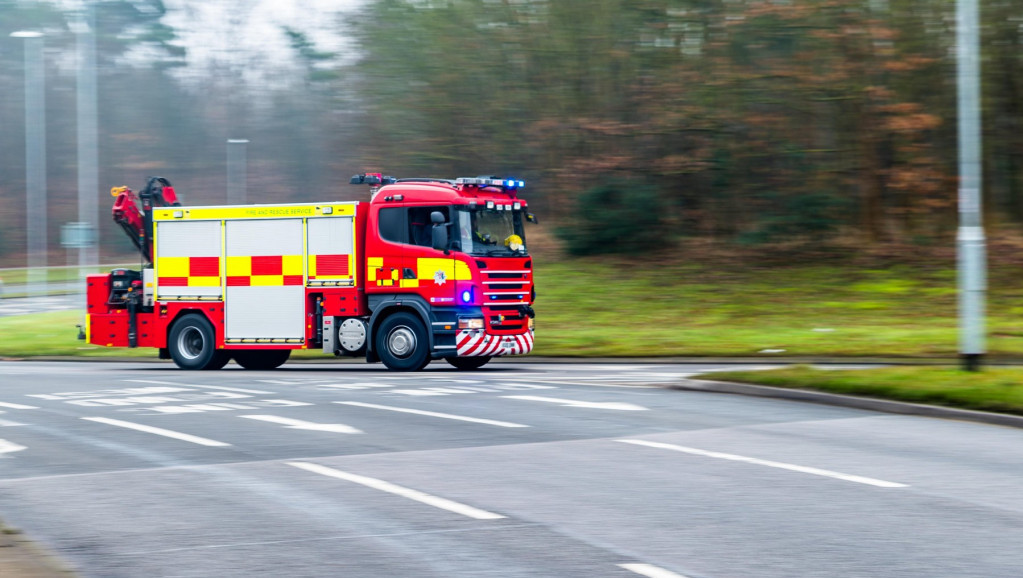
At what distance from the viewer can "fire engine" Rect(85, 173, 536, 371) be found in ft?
67.2

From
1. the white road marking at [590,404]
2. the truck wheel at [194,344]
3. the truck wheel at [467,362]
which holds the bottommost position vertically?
the white road marking at [590,404]

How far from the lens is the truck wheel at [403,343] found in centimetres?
2064

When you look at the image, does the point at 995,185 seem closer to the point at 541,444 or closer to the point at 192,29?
the point at 541,444

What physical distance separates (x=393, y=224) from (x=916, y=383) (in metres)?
9.22

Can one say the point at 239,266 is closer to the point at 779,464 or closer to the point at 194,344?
the point at 194,344

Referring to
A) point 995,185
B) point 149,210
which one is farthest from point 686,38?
point 149,210

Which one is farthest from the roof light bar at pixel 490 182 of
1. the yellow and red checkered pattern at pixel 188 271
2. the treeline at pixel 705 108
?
the treeline at pixel 705 108

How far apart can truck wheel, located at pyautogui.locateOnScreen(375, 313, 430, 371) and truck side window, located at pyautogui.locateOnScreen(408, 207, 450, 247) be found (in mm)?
1238

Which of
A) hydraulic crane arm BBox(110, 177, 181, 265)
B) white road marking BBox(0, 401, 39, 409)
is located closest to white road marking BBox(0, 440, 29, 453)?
white road marking BBox(0, 401, 39, 409)

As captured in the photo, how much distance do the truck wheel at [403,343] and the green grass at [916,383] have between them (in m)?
5.43

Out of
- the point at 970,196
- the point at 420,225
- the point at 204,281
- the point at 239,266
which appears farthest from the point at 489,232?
the point at 970,196

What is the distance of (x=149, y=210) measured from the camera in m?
24.4

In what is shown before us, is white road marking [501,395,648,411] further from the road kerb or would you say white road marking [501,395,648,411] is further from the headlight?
the headlight

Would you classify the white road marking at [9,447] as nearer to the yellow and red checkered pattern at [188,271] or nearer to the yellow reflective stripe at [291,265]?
the yellow reflective stripe at [291,265]
